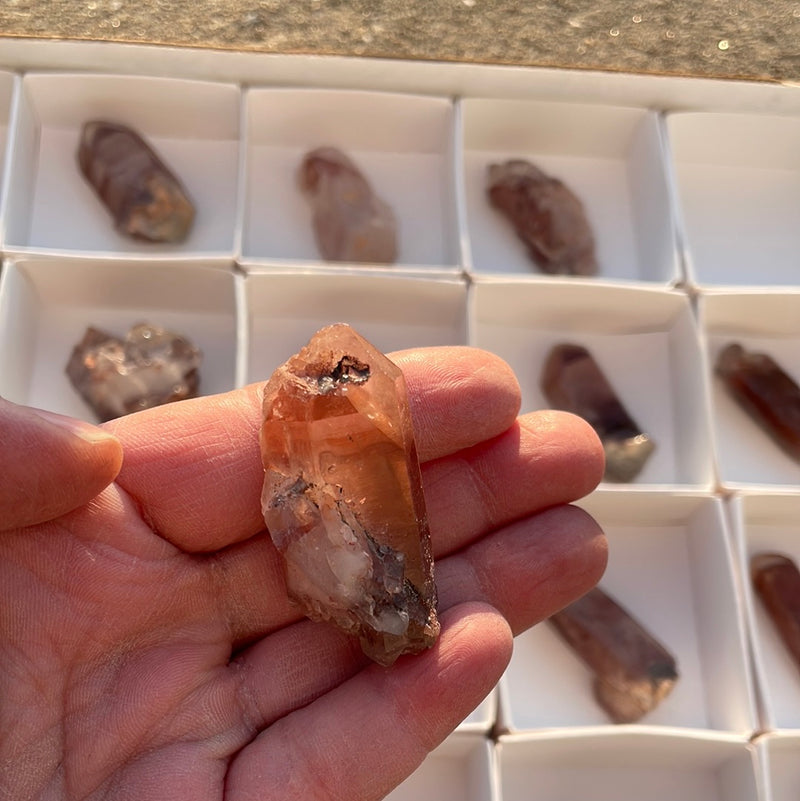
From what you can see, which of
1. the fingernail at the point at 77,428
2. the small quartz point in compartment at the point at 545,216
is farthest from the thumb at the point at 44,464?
the small quartz point in compartment at the point at 545,216

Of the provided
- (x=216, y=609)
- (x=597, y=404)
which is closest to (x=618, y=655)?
(x=597, y=404)

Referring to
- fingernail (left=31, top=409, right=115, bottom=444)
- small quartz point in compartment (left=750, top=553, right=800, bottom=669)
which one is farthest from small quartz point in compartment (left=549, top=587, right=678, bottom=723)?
fingernail (left=31, top=409, right=115, bottom=444)

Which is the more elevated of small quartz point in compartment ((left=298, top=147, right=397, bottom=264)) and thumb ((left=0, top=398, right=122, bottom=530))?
small quartz point in compartment ((left=298, top=147, right=397, bottom=264))

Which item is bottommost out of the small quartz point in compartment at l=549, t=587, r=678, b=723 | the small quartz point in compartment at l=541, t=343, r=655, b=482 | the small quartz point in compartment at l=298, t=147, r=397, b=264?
the small quartz point in compartment at l=549, t=587, r=678, b=723

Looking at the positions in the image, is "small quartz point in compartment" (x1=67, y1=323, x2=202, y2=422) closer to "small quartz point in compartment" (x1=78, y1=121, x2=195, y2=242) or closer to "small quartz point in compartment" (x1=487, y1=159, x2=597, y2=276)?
"small quartz point in compartment" (x1=78, y1=121, x2=195, y2=242)

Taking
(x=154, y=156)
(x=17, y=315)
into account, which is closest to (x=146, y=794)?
(x=17, y=315)

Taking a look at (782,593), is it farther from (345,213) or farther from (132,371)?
(132,371)
